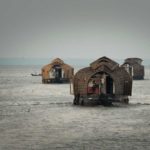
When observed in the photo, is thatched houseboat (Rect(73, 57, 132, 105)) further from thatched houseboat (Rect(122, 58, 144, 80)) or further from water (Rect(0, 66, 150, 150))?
thatched houseboat (Rect(122, 58, 144, 80))

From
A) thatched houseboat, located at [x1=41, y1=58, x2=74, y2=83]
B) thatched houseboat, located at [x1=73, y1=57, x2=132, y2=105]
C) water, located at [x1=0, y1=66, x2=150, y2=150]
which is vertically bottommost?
water, located at [x1=0, y1=66, x2=150, y2=150]

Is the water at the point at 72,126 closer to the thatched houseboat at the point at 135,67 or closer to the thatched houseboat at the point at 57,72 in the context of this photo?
the thatched houseboat at the point at 57,72

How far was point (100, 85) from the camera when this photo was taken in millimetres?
52719

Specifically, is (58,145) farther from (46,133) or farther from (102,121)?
(102,121)

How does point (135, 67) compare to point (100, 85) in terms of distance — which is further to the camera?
point (135, 67)

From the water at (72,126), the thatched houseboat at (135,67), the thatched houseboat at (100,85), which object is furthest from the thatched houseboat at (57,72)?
the thatched houseboat at (100,85)

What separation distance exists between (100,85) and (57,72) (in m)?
40.4

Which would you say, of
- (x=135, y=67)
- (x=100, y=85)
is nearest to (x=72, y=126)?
(x=100, y=85)

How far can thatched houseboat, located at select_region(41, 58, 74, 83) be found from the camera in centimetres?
9075

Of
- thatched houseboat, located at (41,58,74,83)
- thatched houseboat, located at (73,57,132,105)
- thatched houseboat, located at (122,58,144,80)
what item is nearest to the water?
thatched houseboat, located at (73,57,132,105)

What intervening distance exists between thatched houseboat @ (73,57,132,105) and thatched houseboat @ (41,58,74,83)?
36809 millimetres

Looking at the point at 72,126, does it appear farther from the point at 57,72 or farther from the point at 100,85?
the point at 57,72

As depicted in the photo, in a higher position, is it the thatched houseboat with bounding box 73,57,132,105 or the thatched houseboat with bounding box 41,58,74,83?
the thatched houseboat with bounding box 41,58,74,83

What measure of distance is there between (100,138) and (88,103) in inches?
756
